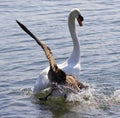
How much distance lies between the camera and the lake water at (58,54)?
38.2 feet

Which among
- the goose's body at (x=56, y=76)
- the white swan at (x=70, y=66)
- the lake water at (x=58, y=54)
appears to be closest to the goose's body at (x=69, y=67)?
the white swan at (x=70, y=66)

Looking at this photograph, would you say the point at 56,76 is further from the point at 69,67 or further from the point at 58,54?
the point at 58,54

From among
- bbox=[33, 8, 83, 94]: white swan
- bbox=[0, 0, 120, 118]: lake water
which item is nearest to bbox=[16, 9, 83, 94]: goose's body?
bbox=[33, 8, 83, 94]: white swan

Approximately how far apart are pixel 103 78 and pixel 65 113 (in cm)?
179

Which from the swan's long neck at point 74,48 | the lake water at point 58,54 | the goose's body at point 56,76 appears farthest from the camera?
the swan's long neck at point 74,48

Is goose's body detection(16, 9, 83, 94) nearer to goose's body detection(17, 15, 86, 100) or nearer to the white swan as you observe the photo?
the white swan

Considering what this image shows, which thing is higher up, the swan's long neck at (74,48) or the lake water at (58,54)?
the swan's long neck at (74,48)

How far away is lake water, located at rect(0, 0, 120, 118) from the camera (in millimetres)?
11648

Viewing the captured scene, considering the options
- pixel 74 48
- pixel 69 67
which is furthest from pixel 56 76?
pixel 74 48

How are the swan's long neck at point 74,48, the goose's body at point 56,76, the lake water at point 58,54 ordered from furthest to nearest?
the swan's long neck at point 74,48 → the lake water at point 58,54 → the goose's body at point 56,76

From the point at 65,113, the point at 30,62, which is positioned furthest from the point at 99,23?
the point at 65,113

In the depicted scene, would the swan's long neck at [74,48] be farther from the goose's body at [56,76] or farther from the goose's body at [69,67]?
the goose's body at [56,76]

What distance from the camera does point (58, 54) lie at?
1478cm

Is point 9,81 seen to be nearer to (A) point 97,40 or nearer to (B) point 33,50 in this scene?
(B) point 33,50
